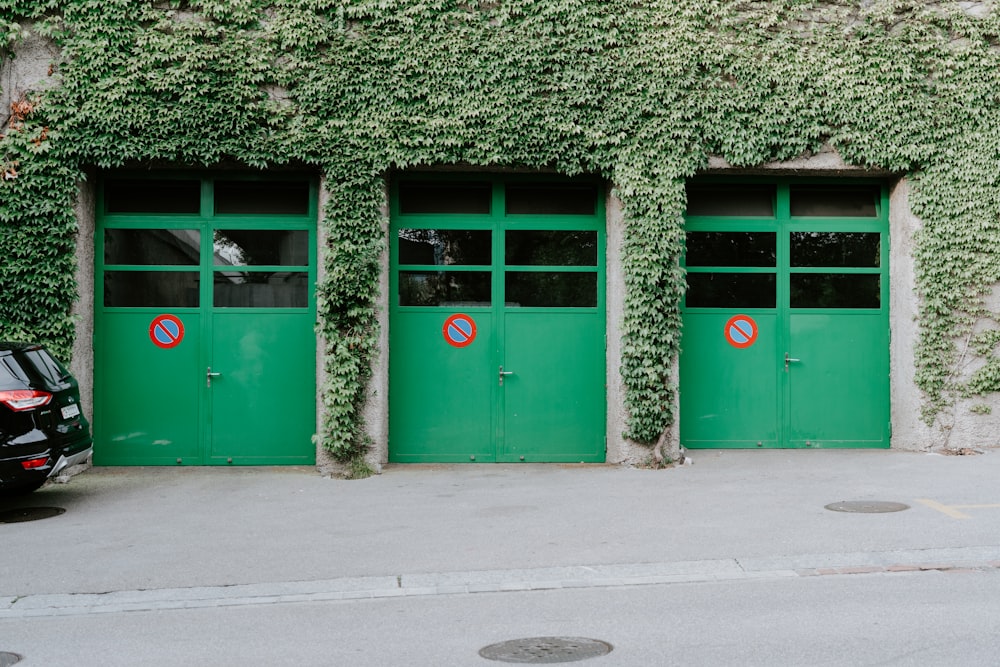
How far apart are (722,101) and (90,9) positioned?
792 centimetres

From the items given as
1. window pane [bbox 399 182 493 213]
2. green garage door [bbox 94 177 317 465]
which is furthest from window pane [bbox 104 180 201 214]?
window pane [bbox 399 182 493 213]

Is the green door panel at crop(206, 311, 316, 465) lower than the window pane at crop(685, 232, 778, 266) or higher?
lower

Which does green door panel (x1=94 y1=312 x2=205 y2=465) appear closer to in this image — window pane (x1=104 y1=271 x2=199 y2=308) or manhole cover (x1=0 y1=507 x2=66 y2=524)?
window pane (x1=104 y1=271 x2=199 y2=308)

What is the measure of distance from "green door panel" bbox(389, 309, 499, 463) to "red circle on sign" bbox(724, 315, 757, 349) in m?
3.30

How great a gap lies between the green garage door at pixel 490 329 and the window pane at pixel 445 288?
0.01m

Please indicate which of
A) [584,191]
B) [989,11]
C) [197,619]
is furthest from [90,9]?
[989,11]

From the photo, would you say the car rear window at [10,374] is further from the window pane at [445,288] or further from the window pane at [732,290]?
the window pane at [732,290]

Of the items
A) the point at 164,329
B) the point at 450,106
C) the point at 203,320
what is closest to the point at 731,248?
the point at 450,106

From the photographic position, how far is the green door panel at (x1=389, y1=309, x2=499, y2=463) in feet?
40.6

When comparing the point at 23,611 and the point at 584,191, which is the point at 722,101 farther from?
the point at 23,611

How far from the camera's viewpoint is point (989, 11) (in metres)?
12.5

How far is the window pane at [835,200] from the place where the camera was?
13.0 meters

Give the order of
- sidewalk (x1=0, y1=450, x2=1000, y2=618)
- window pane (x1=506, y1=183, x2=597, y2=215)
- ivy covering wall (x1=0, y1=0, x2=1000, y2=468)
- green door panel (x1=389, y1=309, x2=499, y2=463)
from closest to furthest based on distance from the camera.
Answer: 1. sidewalk (x1=0, y1=450, x2=1000, y2=618)
2. ivy covering wall (x1=0, y1=0, x2=1000, y2=468)
3. green door panel (x1=389, y1=309, x2=499, y2=463)
4. window pane (x1=506, y1=183, x2=597, y2=215)

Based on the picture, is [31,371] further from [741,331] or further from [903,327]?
[903,327]
